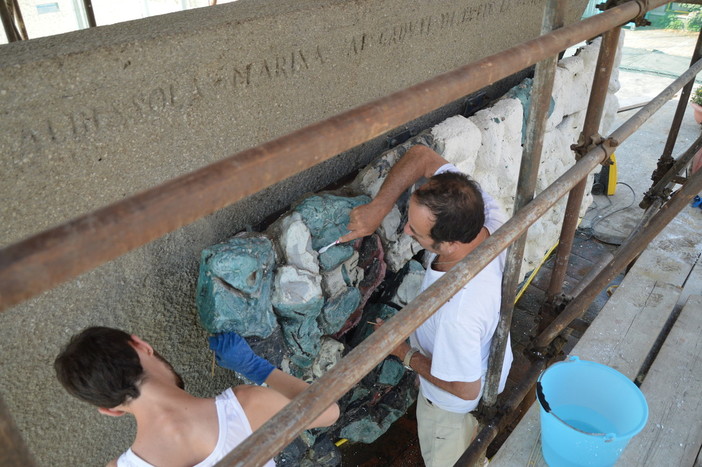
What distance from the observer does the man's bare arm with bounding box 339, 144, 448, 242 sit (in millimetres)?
2238

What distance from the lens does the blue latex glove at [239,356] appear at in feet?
6.28

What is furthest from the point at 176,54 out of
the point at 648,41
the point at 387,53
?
the point at 648,41

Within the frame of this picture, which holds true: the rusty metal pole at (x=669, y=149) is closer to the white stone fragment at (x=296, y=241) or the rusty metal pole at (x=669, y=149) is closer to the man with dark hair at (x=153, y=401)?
the white stone fragment at (x=296, y=241)

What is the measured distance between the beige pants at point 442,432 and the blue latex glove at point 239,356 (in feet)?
3.28

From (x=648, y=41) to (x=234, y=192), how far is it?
1386 cm

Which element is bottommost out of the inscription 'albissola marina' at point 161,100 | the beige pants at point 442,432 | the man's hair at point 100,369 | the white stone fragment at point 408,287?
the beige pants at point 442,432

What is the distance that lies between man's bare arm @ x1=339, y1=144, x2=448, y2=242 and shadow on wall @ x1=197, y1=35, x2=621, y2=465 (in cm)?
6

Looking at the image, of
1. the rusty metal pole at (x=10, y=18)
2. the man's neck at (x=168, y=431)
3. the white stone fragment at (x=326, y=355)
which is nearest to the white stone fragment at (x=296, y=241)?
the white stone fragment at (x=326, y=355)

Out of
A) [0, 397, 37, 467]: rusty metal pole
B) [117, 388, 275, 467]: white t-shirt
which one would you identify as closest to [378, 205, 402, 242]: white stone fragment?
[117, 388, 275, 467]: white t-shirt

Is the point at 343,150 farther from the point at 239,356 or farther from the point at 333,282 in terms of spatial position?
the point at 333,282

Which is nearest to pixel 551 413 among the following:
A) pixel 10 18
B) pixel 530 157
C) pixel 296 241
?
pixel 530 157

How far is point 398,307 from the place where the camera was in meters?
2.81

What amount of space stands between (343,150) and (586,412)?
1.68 m

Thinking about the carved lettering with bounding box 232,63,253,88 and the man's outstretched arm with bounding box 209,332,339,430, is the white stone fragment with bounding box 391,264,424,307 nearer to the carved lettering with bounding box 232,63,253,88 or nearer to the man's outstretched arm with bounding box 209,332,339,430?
the man's outstretched arm with bounding box 209,332,339,430
